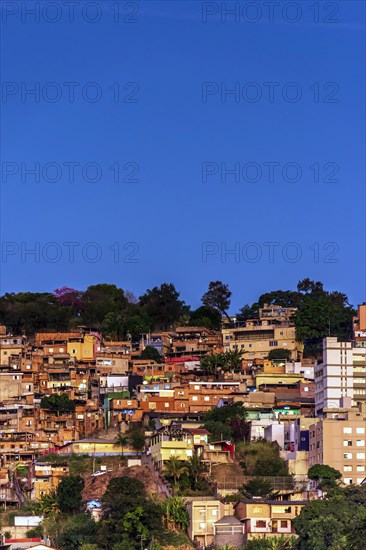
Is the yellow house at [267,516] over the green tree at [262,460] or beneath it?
beneath

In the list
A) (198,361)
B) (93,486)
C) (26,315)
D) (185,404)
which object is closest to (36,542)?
(93,486)

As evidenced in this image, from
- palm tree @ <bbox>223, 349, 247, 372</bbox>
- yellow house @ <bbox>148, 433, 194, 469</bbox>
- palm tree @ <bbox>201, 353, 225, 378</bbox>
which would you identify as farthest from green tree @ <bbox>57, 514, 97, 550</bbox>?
palm tree @ <bbox>223, 349, 247, 372</bbox>

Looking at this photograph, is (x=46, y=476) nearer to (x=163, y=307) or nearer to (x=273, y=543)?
(x=273, y=543)

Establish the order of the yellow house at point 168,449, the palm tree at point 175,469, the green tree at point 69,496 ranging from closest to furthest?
the green tree at point 69,496 → the palm tree at point 175,469 → the yellow house at point 168,449

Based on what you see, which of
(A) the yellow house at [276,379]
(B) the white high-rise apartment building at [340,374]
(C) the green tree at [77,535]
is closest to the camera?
(C) the green tree at [77,535]

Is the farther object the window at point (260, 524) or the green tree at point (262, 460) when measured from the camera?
the green tree at point (262, 460)

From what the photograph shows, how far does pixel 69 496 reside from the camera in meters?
72.1

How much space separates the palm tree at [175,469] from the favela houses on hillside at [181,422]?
7cm

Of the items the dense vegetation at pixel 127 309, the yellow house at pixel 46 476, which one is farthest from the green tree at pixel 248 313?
the yellow house at pixel 46 476

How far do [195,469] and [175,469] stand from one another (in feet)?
3.12

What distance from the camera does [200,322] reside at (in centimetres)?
10744

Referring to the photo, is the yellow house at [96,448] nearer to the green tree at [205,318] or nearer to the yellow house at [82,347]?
the yellow house at [82,347]

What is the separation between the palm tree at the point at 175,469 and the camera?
7344 centimetres

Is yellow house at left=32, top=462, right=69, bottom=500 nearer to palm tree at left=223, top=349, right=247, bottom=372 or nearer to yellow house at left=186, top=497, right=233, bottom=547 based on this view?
yellow house at left=186, top=497, right=233, bottom=547
